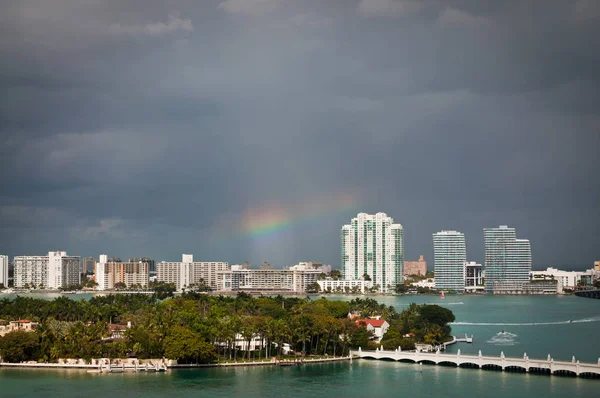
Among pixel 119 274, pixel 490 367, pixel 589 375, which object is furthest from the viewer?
pixel 119 274

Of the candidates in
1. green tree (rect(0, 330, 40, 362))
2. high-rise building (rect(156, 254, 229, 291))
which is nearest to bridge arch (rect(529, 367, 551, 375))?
green tree (rect(0, 330, 40, 362))

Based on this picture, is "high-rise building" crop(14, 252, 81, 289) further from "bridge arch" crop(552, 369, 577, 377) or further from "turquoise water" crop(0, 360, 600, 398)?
"bridge arch" crop(552, 369, 577, 377)

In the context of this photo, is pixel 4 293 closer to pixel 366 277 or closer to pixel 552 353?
pixel 366 277

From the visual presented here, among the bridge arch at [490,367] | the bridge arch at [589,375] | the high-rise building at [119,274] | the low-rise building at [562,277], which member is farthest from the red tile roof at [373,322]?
the high-rise building at [119,274]

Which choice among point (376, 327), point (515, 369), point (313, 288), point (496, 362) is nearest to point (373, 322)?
point (376, 327)

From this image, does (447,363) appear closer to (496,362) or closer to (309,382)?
(496,362)

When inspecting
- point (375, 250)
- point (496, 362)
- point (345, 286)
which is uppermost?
point (375, 250)

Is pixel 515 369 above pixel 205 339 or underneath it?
underneath

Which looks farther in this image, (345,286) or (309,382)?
(345,286)
